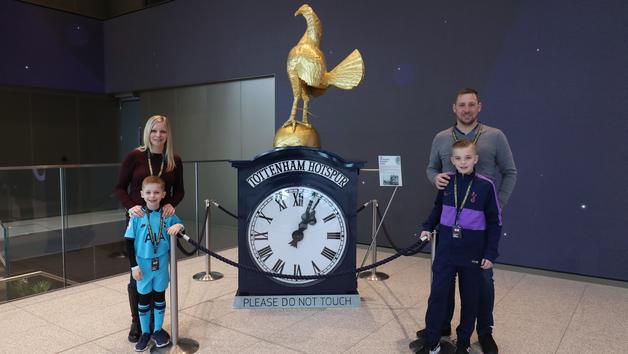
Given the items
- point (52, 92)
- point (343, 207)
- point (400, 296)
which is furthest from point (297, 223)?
point (52, 92)

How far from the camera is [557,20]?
15.0 ft

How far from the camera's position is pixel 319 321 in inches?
130

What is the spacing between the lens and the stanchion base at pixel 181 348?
2.74 meters

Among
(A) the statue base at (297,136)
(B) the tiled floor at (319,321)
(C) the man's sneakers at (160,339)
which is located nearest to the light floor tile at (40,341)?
(B) the tiled floor at (319,321)

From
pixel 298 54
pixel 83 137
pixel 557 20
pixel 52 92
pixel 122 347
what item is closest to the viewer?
pixel 122 347

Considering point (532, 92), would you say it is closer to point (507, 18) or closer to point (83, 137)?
point (507, 18)

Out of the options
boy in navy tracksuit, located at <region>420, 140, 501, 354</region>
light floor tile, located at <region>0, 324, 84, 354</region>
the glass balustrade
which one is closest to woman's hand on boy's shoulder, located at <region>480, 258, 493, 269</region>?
boy in navy tracksuit, located at <region>420, 140, 501, 354</region>

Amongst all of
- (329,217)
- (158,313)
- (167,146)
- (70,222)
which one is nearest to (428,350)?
(329,217)

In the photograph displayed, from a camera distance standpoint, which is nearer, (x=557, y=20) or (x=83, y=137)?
(x=557, y=20)

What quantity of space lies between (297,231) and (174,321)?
42.5 inches

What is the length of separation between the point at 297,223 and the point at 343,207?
14.5 inches

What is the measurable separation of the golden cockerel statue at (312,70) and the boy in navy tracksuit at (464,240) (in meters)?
1.23

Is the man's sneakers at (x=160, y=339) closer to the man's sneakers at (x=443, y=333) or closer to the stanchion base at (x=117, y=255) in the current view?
the man's sneakers at (x=443, y=333)

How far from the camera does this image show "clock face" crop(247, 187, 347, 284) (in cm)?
344
